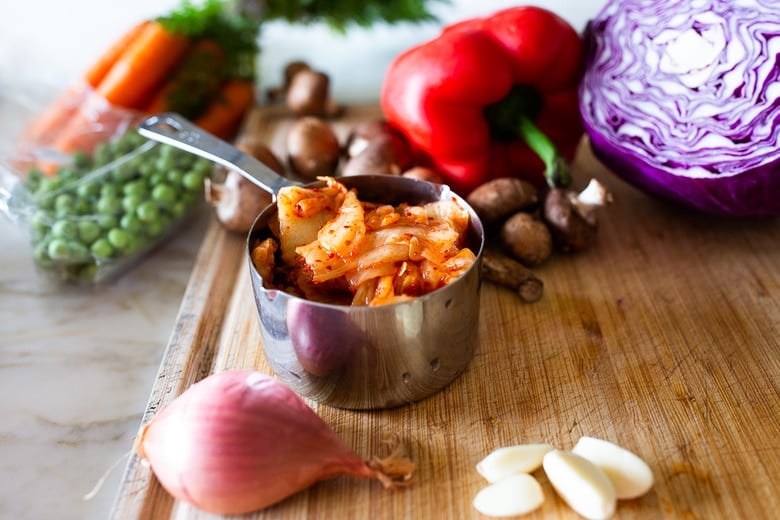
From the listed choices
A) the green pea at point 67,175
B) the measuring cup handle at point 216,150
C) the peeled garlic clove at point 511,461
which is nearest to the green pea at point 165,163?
the measuring cup handle at point 216,150

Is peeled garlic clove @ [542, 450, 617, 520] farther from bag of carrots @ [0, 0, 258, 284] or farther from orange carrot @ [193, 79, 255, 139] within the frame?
orange carrot @ [193, 79, 255, 139]

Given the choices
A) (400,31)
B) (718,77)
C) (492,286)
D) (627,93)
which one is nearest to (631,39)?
(627,93)

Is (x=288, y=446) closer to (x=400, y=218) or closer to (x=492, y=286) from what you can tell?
(x=400, y=218)

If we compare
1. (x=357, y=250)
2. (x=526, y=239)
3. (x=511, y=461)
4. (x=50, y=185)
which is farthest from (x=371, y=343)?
(x=50, y=185)

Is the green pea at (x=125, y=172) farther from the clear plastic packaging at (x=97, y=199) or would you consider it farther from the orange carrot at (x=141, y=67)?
the orange carrot at (x=141, y=67)

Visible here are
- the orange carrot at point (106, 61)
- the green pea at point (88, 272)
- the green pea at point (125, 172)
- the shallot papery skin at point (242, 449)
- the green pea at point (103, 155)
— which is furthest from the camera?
the orange carrot at point (106, 61)

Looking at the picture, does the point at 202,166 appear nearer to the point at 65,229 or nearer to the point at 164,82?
the point at 65,229
